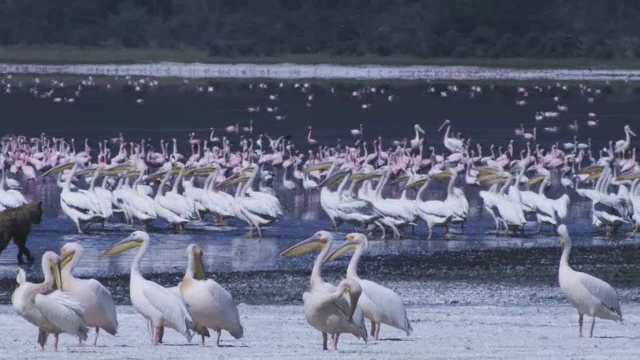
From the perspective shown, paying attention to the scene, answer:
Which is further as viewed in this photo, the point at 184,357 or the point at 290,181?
the point at 290,181

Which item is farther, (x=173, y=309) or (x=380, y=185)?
(x=380, y=185)

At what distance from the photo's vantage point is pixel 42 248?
62.7 ft

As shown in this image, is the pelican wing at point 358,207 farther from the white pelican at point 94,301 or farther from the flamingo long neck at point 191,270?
the white pelican at point 94,301

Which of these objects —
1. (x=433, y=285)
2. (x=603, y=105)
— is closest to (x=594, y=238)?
(x=433, y=285)

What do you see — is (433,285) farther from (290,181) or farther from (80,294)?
(290,181)

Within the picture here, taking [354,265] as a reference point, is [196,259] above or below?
above

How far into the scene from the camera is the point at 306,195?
25.5 metres

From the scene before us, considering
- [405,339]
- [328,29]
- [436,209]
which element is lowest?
[405,339]

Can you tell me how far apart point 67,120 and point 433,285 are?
1128 inches

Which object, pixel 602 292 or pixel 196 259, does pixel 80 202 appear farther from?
pixel 602 292

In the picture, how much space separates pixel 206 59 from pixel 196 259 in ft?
194

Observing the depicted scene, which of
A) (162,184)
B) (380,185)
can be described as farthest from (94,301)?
(380,185)

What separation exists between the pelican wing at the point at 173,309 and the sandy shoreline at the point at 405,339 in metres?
0.17

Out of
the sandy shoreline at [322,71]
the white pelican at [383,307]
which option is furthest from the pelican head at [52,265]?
the sandy shoreline at [322,71]
